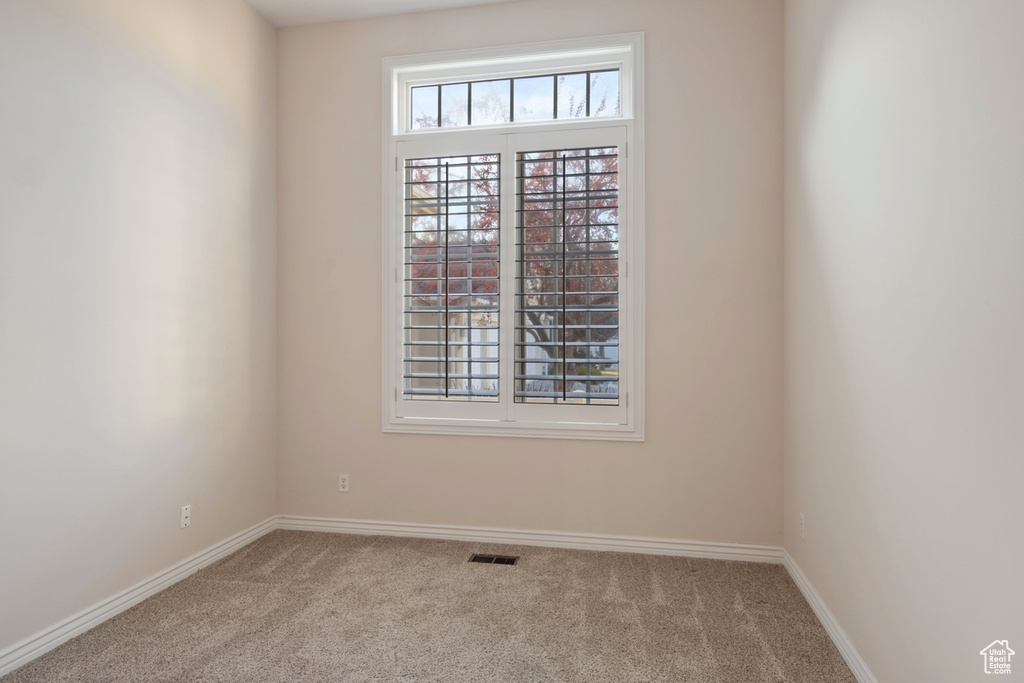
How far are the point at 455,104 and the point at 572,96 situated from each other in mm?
705

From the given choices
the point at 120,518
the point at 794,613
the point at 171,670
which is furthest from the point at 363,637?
the point at 794,613

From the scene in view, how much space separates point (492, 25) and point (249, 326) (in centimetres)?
222

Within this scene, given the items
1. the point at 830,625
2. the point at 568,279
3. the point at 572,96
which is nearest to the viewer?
the point at 830,625

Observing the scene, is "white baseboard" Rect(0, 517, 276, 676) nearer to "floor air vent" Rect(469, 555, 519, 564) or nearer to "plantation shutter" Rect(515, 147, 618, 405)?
"floor air vent" Rect(469, 555, 519, 564)

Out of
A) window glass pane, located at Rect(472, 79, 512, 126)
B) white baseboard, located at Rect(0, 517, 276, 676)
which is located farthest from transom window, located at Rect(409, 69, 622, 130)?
white baseboard, located at Rect(0, 517, 276, 676)

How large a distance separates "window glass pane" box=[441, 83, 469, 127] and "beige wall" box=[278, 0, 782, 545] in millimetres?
248

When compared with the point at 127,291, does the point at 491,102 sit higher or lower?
higher

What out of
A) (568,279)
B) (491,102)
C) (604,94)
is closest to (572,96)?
(604,94)

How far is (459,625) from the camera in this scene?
2.45 meters

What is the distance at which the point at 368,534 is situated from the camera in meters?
3.59

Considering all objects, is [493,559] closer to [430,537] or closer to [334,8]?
[430,537]

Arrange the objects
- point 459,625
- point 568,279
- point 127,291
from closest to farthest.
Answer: point 459,625 → point 127,291 → point 568,279

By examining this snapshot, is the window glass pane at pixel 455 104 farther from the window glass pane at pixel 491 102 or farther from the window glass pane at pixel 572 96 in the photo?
the window glass pane at pixel 572 96

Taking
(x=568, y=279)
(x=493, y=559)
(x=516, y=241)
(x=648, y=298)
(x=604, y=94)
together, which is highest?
(x=604, y=94)
